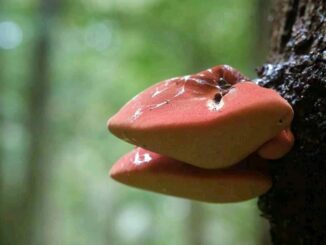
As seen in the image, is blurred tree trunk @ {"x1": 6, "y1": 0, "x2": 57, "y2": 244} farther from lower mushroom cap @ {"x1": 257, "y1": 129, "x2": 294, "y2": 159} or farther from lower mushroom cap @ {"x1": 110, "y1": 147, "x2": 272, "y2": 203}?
lower mushroom cap @ {"x1": 257, "y1": 129, "x2": 294, "y2": 159}

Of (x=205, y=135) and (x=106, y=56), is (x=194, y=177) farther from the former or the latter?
(x=106, y=56)

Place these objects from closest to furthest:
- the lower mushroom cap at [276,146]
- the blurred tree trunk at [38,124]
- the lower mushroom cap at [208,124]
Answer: the lower mushroom cap at [208,124]
the lower mushroom cap at [276,146]
the blurred tree trunk at [38,124]

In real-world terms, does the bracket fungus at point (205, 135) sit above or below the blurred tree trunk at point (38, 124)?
above

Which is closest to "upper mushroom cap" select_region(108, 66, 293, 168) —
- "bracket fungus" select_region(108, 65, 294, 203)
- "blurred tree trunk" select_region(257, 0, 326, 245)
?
"bracket fungus" select_region(108, 65, 294, 203)

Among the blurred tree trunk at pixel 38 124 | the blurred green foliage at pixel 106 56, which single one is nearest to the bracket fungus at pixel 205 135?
the blurred green foliage at pixel 106 56

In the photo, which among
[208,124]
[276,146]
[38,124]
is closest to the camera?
[208,124]

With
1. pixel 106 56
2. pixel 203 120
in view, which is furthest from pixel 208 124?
pixel 106 56

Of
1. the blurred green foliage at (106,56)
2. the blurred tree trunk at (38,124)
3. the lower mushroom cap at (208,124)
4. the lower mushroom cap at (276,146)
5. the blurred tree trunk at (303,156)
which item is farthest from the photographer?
the blurred green foliage at (106,56)

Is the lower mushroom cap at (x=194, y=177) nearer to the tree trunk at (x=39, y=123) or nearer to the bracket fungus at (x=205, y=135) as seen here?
the bracket fungus at (x=205, y=135)

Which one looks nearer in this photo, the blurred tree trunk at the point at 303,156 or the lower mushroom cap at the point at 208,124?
the lower mushroom cap at the point at 208,124
